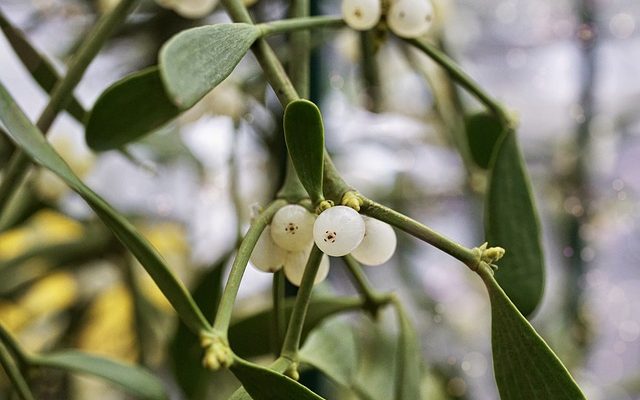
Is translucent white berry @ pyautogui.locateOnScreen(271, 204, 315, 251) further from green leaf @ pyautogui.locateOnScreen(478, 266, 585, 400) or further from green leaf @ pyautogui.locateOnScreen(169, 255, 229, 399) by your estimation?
green leaf @ pyautogui.locateOnScreen(169, 255, 229, 399)

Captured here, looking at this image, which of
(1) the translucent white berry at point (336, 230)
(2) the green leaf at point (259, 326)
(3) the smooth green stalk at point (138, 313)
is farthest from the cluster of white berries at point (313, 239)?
(3) the smooth green stalk at point (138, 313)

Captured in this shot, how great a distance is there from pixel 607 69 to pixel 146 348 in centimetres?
57

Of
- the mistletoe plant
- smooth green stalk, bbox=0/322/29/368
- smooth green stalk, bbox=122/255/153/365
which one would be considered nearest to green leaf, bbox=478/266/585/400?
the mistletoe plant

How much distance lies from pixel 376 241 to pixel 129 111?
11 centimetres

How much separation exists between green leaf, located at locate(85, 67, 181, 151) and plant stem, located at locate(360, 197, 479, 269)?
0.27 ft

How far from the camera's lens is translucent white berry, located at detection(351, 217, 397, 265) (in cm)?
28

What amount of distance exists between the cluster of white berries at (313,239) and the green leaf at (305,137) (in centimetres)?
1

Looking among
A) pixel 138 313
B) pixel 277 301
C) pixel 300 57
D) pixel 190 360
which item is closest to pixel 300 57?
pixel 300 57

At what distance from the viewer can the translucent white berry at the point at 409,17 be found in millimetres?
342

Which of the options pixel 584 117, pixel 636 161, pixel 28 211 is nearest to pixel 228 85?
pixel 28 211

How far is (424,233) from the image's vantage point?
0.78ft

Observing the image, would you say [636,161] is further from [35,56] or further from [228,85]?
[35,56]

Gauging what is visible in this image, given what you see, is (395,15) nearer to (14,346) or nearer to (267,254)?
(267,254)

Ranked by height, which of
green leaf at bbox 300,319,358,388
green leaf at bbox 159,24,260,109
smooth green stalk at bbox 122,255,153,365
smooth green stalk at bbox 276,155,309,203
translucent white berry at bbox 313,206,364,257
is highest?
green leaf at bbox 159,24,260,109
